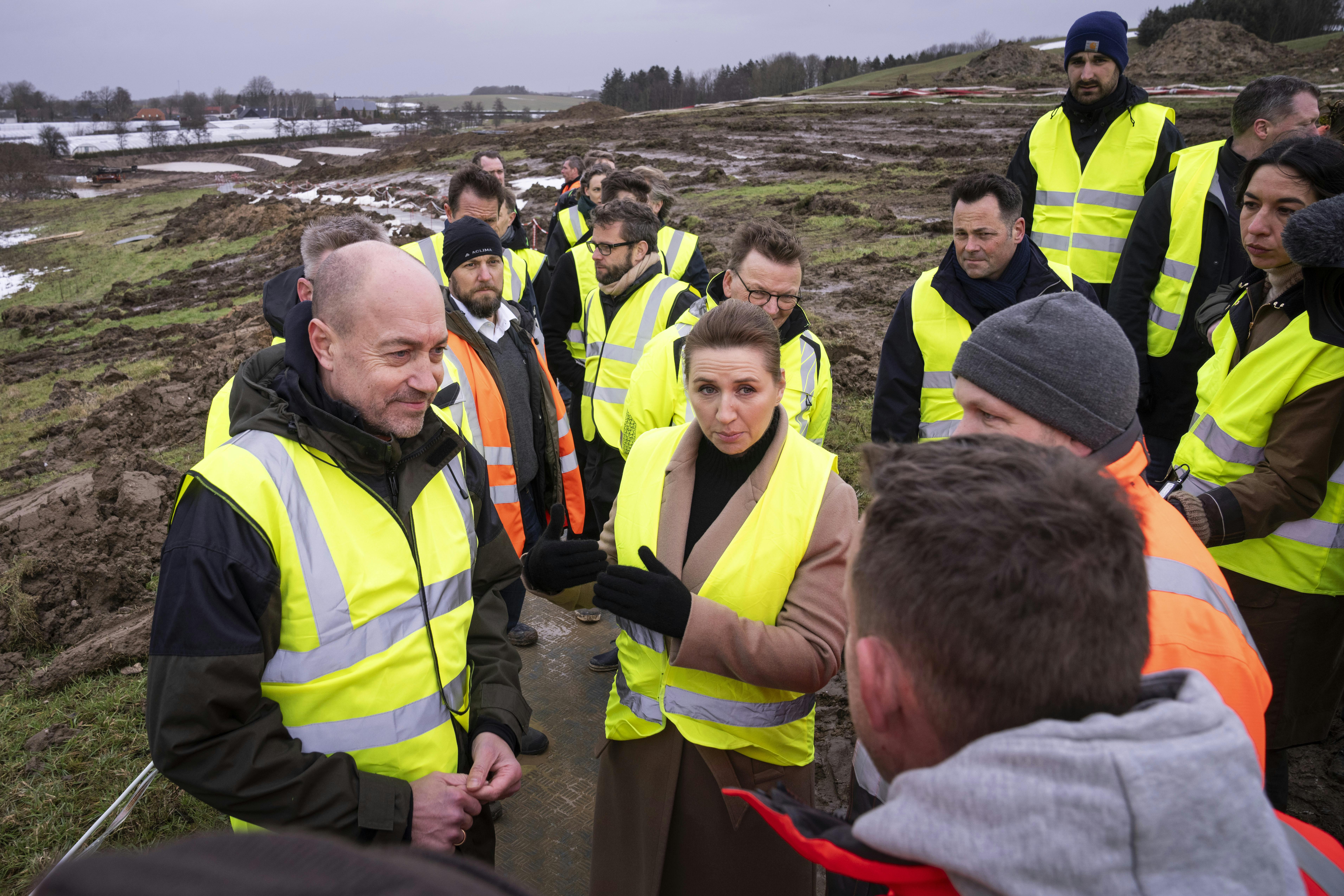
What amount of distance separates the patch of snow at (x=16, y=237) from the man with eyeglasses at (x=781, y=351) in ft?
105

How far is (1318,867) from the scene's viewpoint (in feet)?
3.68

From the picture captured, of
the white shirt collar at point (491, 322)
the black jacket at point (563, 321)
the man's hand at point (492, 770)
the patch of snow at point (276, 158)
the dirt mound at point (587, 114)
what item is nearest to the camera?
the man's hand at point (492, 770)

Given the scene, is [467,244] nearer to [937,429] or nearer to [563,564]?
[563,564]

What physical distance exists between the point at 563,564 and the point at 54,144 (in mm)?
64423

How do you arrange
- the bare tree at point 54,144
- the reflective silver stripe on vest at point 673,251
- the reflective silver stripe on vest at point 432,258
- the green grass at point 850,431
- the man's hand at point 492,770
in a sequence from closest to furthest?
the man's hand at point 492,770 → the reflective silver stripe on vest at point 432,258 → the reflective silver stripe on vest at point 673,251 → the green grass at point 850,431 → the bare tree at point 54,144

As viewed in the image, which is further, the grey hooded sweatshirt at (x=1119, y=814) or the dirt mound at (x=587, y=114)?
the dirt mound at (x=587, y=114)

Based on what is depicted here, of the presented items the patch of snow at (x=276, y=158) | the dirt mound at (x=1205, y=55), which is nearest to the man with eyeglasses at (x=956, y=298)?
the dirt mound at (x=1205, y=55)

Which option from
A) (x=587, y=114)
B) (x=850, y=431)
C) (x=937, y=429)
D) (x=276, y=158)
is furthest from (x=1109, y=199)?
(x=276, y=158)

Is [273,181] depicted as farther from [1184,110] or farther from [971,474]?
[971,474]

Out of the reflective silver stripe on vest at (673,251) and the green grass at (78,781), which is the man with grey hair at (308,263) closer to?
the green grass at (78,781)

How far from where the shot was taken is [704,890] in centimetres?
235

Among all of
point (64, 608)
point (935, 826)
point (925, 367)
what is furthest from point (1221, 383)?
point (64, 608)

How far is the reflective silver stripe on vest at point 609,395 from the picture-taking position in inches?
186

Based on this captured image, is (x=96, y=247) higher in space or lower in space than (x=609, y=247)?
lower
